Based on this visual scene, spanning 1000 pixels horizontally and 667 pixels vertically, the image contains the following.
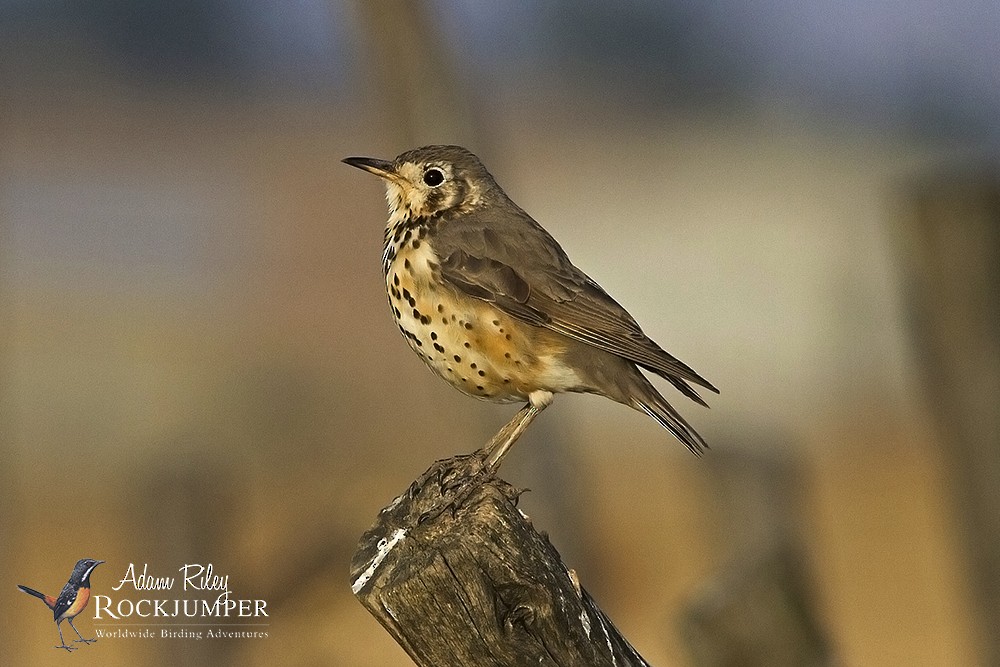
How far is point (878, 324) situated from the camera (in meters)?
17.6

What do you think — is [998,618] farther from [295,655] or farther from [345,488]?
[345,488]

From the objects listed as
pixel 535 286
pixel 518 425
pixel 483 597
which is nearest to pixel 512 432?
pixel 518 425

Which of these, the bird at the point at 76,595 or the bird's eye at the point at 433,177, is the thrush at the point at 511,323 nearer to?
the bird's eye at the point at 433,177

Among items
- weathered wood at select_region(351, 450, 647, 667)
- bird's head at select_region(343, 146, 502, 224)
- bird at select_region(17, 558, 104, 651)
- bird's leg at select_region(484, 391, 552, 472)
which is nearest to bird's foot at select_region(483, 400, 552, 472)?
bird's leg at select_region(484, 391, 552, 472)

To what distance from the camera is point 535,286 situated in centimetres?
523

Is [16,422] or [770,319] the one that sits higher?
[770,319]

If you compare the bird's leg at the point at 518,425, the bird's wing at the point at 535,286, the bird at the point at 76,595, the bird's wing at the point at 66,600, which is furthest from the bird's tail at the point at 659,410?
the bird's wing at the point at 66,600

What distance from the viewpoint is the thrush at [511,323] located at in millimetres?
5129

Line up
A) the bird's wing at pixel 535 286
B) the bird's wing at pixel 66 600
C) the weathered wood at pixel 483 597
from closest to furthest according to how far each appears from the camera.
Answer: the weathered wood at pixel 483 597
the bird's wing at pixel 535 286
the bird's wing at pixel 66 600

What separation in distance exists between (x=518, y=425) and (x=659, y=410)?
1.89 feet

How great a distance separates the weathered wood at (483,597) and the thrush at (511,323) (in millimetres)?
1383

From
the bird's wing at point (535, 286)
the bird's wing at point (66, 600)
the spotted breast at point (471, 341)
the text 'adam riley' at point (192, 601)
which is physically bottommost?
the bird's wing at point (66, 600)

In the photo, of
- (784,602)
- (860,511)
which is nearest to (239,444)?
(860,511)

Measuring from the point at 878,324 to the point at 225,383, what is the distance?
27.8 ft
